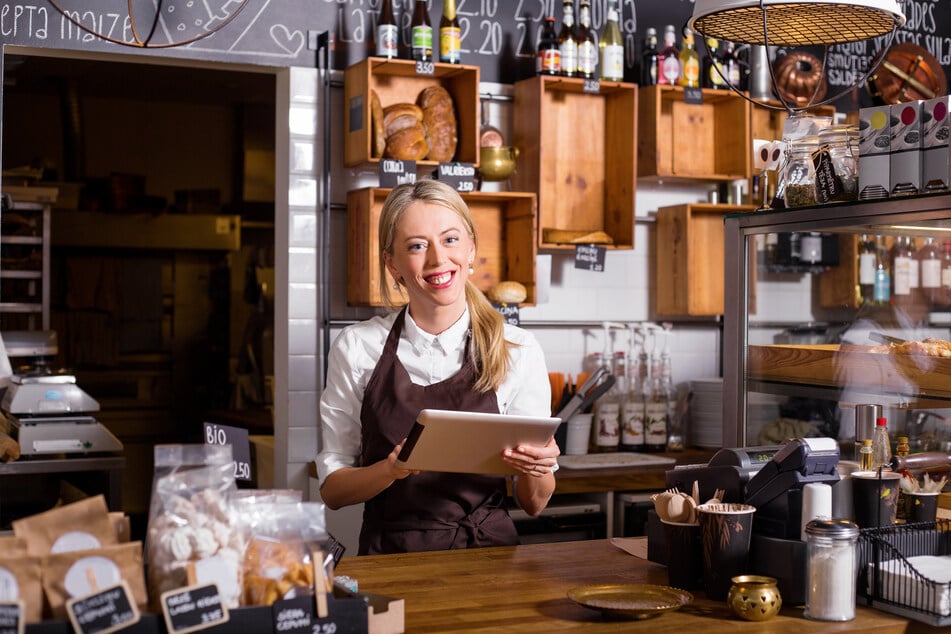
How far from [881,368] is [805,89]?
2.43m

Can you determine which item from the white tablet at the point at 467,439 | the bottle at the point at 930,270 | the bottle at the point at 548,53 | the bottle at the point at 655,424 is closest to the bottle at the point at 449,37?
the bottle at the point at 548,53

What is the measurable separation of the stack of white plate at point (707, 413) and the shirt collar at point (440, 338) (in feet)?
6.99

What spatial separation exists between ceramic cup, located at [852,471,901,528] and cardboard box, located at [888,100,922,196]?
0.58m

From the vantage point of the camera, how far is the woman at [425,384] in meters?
2.63

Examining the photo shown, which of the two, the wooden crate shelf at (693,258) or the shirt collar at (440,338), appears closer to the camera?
the shirt collar at (440,338)

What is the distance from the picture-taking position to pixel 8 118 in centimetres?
750

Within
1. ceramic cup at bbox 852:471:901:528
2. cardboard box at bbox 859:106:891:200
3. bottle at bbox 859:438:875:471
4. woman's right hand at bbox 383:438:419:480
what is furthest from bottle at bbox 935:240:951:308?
woman's right hand at bbox 383:438:419:480

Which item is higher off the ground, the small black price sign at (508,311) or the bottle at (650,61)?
the bottle at (650,61)

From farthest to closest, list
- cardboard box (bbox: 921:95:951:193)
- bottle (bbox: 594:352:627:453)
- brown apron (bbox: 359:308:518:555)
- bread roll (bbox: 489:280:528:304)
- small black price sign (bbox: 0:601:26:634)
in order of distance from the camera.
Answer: bottle (bbox: 594:352:627:453) < bread roll (bbox: 489:280:528:304) < brown apron (bbox: 359:308:518:555) < cardboard box (bbox: 921:95:951:193) < small black price sign (bbox: 0:601:26:634)

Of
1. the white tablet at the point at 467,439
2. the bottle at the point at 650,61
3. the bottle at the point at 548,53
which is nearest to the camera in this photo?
the white tablet at the point at 467,439

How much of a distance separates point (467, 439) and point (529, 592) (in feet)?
1.05

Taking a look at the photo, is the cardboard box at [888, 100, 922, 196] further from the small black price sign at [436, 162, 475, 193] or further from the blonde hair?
the small black price sign at [436, 162, 475, 193]

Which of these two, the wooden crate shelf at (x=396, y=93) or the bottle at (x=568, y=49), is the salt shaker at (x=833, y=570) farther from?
the bottle at (x=568, y=49)

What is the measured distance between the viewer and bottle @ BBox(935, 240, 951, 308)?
271 centimetres
